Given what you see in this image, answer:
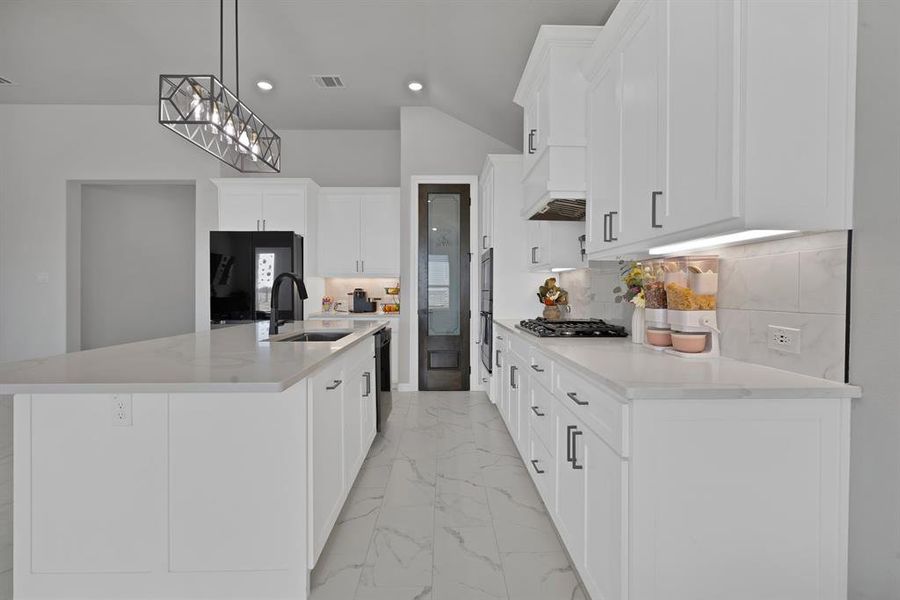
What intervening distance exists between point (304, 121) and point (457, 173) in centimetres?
207

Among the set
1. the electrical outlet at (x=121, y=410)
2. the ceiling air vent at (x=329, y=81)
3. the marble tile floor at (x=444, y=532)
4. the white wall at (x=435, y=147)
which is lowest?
the marble tile floor at (x=444, y=532)

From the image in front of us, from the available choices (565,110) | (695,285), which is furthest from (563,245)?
(695,285)

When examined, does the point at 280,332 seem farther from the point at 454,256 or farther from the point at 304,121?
the point at 304,121

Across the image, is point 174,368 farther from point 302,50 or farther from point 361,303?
point 361,303

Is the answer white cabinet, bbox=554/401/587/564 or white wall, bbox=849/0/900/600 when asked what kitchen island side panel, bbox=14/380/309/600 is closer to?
white cabinet, bbox=554/401/587/564

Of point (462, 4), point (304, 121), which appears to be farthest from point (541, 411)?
point (304, 121)

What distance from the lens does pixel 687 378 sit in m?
1.46

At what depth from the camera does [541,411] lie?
2.47 m

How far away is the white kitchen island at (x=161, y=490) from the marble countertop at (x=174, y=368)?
2 centimetres

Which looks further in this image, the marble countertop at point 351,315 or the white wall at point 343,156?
the white wall at point 343,156

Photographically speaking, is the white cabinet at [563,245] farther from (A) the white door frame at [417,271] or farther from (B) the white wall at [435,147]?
(B) the white wall at [435,147]

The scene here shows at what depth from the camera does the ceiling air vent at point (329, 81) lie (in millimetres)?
4930

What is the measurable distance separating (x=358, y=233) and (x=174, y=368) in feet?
14.3

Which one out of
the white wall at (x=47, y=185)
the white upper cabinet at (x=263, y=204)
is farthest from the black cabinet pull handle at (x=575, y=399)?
the white wall at (x=47, y=185)
